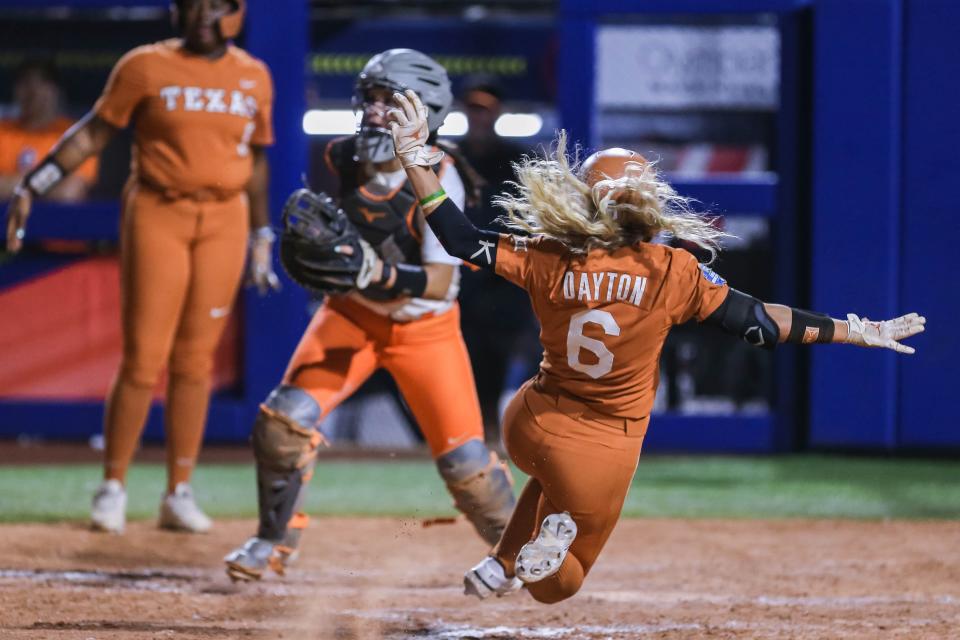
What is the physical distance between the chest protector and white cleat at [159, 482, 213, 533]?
1.88 metres

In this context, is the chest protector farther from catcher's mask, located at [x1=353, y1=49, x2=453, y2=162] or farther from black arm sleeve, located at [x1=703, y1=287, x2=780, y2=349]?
black arm sleeve, located at [x1=703, y1=287, x2=780, y2=349]

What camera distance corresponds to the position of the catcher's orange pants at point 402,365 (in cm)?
489

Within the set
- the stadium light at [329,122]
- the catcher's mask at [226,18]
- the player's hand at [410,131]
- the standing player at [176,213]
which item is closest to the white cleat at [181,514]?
the standing player at [176,213]

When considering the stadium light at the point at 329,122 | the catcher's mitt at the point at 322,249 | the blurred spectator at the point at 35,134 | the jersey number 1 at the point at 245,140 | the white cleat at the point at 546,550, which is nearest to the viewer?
the white cleat at the point at 546,550

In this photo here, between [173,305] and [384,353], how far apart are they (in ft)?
5.00

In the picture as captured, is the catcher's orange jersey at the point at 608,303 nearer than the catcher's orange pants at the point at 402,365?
Yes

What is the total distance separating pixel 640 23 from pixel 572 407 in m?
5.54

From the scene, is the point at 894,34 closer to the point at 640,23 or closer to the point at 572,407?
the point at 640,23

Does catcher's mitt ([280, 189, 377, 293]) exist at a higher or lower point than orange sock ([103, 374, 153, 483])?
higher

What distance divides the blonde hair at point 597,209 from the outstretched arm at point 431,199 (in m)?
0.17

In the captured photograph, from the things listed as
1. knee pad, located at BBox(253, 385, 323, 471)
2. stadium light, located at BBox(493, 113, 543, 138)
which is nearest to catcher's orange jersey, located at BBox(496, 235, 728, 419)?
knee pad, located at BBox(253, 385, 323, 471)

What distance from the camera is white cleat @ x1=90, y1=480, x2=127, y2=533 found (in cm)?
599

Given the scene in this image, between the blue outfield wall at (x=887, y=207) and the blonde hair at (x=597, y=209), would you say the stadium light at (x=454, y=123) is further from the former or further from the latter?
the blonde hair at (x=597, y=209)

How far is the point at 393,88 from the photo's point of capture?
15.8 feet
